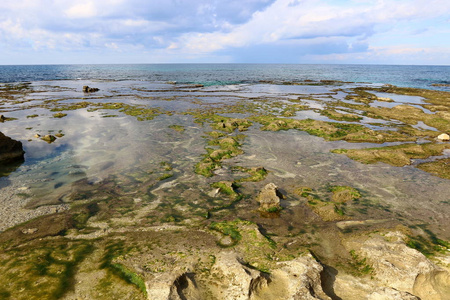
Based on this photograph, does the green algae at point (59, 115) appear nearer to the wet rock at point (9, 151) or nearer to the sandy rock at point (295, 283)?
the wet rock at point (9, 151)

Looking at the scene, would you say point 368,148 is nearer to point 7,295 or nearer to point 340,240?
point 340,240

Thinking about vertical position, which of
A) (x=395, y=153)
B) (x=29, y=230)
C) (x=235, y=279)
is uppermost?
(x=395, y=153)

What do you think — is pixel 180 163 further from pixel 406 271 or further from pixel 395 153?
pixel 395 153

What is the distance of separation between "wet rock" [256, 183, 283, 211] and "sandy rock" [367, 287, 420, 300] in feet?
20.4

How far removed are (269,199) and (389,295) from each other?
6892mm

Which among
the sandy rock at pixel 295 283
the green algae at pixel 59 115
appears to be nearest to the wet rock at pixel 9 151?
the green algae at pixel 59 115

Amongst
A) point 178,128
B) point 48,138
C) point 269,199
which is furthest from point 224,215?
point 48,138

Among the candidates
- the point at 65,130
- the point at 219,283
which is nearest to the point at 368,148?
the point at 219,283

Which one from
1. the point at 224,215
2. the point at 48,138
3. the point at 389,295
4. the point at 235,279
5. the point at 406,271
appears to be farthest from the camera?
the point at 48,138

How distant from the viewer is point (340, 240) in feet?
34.6

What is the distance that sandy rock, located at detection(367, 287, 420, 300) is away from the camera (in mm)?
6846

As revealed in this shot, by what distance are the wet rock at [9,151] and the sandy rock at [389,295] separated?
24.9 meters

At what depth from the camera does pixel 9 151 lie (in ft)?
61.9

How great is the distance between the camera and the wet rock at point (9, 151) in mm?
18475
